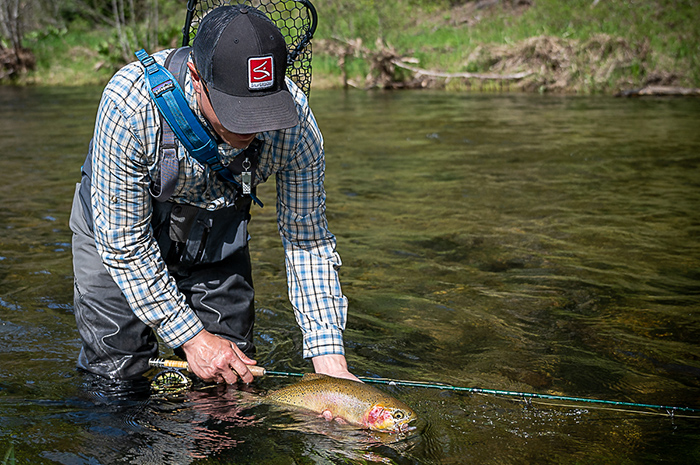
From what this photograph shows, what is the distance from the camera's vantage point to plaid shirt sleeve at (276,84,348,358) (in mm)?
3168

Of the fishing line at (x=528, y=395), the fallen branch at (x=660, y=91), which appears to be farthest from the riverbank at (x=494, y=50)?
the fishing line at (x=528, y=395)

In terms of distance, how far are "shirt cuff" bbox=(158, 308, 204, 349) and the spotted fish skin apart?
0.52 m

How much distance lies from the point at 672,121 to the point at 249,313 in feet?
42.3

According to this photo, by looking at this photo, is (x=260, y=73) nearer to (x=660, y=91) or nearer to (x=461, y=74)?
(x=660, y=91)

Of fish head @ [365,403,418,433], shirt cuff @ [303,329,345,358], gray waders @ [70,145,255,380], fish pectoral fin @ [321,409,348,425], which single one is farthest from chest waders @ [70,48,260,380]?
fish head @ [365,403,418,433]

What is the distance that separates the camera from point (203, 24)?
8.50 feet

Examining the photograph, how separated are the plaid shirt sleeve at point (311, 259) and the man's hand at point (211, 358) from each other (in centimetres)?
37

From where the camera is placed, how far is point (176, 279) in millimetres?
3416

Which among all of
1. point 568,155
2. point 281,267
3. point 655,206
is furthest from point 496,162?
point 281,267

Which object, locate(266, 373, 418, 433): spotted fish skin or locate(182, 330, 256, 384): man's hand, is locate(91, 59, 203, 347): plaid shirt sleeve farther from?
locate(266, 373, 418, 433): spotted fish skin

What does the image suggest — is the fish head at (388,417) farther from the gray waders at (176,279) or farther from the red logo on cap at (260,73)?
the red logo on cap at (260,73)

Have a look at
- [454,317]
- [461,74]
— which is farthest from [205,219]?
[461,74]

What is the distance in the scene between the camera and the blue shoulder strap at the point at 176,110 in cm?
269

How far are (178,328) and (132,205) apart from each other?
1.83 ft
